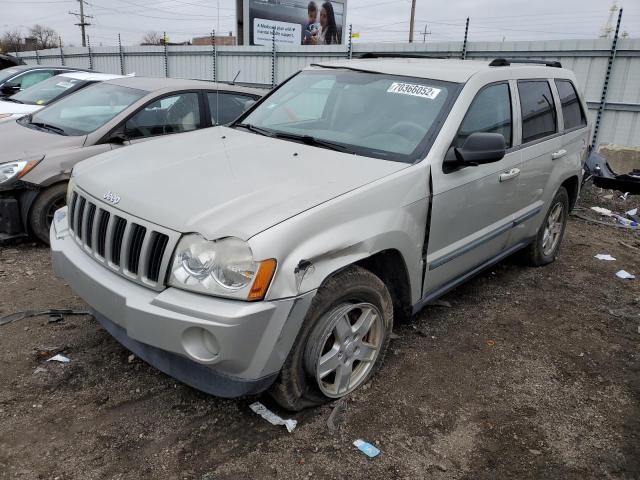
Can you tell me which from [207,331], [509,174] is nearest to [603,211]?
[509,174]

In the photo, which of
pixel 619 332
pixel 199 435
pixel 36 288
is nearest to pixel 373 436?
pixel 199 435

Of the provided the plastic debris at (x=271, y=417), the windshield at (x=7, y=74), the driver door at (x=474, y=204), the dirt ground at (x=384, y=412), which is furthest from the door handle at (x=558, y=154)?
the windshield at (x=7, y=74)

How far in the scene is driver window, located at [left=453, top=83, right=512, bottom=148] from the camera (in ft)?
11.4

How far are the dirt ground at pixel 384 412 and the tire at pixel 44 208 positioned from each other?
83 centimetres

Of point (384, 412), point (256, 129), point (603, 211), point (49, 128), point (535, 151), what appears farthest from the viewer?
point (603, 211)

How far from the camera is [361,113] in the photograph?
3584 mm

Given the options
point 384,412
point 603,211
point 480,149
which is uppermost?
point 480,149

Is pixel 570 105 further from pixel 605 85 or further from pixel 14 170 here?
pixel 605 85

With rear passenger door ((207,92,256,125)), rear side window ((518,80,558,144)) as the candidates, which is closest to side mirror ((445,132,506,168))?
rear side window ((518,80,558,144))

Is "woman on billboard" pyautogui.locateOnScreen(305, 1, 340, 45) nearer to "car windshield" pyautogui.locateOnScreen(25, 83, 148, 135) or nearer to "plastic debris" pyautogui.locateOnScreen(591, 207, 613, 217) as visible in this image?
"plastic debris" pyautogui.locateOnScreen(591, 207, 613, 217)

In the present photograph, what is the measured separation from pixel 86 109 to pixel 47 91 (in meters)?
2.97

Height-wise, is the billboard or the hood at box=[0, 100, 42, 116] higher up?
the billboard

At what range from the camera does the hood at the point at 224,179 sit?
2.45 meters

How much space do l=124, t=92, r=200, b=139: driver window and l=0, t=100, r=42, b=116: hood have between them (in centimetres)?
289
